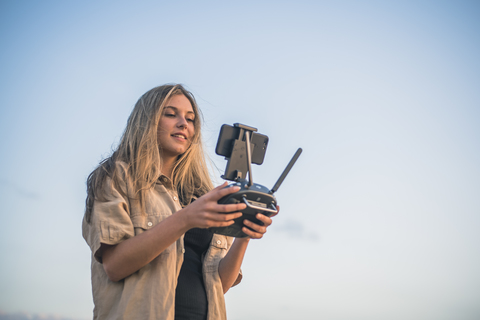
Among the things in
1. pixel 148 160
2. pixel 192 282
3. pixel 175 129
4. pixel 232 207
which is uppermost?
pixel 175 129

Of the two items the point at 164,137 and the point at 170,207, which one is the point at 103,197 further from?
the point at 164,137

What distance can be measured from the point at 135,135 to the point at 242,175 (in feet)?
3.26

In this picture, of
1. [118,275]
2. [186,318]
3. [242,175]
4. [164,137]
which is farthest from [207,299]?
[164,137]

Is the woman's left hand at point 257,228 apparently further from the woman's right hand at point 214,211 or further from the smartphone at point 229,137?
the smartphone at point 229,137

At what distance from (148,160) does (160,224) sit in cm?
64

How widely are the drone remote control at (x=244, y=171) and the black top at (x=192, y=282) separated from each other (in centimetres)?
32

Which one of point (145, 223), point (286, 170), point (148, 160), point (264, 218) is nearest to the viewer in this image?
point (264, 218)

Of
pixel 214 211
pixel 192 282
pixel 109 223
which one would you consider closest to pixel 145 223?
pixel 109 223

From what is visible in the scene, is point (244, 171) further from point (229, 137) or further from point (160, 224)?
point (160, 224)

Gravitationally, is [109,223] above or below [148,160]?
below

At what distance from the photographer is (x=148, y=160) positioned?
110 inches

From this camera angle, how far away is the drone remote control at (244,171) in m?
2.08

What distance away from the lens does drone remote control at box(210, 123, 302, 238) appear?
208cm

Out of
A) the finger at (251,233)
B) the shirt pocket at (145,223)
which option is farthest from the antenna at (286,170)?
the shirt pocket at (145,223)
